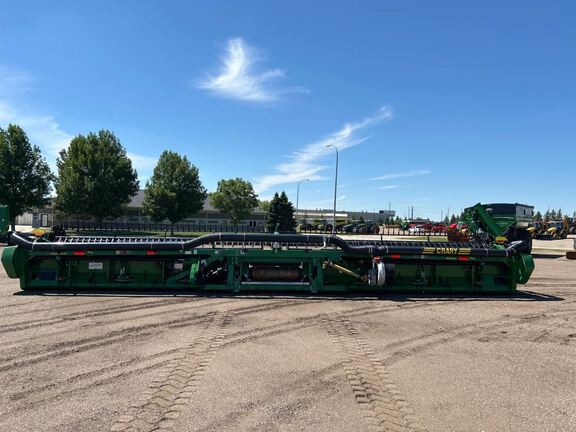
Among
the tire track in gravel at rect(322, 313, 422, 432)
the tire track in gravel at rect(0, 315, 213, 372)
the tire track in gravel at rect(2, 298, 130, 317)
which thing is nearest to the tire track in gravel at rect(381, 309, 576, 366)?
the tire track in gravel at rect(322, 313, 422, 432)

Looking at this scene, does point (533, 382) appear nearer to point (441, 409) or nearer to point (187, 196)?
point (441, 409)

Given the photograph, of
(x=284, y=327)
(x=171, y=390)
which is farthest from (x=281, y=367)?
(x=284, y=327)

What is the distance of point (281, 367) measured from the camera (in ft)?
16.7

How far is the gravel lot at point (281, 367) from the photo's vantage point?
3826mm

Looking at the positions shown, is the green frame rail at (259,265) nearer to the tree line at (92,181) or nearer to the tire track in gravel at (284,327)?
the tire track in gravel at (284,327)

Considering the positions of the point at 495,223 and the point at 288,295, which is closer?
the point at 288,295

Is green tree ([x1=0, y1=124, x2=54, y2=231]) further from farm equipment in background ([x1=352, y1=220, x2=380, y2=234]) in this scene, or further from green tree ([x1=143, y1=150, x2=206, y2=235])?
farm equipment in background ([x1=352, y1=220, x2=380, y2=234])

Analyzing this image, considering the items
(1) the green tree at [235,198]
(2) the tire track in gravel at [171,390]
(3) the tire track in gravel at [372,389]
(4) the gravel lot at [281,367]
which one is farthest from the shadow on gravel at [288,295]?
(1) the green tree at [235,198]

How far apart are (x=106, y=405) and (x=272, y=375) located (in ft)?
5.49

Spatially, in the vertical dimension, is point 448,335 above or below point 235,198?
below

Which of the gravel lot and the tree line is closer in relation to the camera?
the gravel lot

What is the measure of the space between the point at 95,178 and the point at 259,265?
3639cm

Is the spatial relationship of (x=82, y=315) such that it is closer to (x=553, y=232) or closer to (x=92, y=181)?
(x=92, y=181)

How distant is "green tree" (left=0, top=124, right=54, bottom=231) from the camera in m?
37.2
